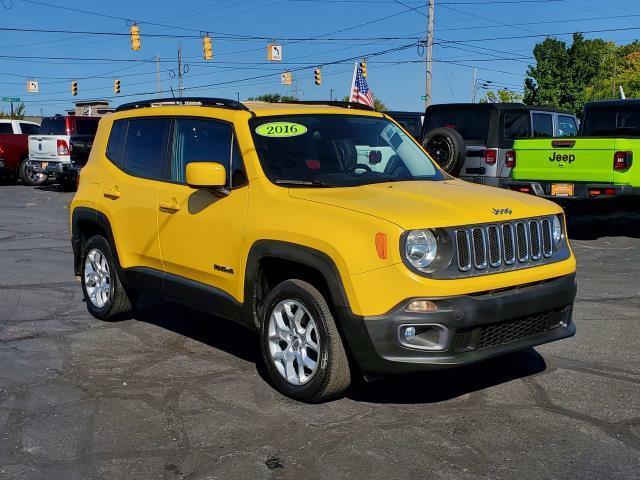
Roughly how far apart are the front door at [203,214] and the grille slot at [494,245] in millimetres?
1596

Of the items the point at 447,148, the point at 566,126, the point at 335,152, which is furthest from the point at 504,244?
the point at 566,126

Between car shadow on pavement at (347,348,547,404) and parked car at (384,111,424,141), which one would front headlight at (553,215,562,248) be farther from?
parked car at (384,111,424,141)

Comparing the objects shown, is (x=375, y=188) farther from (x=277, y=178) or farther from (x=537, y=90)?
(x=537, y=90)

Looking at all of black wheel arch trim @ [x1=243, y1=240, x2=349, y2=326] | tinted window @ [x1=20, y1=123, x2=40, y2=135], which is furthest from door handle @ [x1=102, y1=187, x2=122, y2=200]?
tinted window @ [x1=20, y1=123, x2=40, y2=135]

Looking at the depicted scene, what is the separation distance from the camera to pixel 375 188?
4.79m

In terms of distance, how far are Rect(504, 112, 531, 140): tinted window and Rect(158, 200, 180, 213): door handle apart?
9370 mm

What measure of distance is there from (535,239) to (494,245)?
1.36 ft

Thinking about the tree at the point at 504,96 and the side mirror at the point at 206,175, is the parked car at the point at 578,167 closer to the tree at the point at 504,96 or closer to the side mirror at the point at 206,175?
the side mirror at the point at 206,175

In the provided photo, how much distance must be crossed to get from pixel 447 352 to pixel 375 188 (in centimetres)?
123

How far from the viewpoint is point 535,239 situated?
4.57 metres

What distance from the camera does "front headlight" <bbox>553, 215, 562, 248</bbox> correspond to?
15.7 feet

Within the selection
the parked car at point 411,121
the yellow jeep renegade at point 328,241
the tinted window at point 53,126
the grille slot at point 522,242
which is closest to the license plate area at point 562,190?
the yellow jeep renegade at point 328,241

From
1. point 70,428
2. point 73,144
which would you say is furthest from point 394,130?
point 73,144

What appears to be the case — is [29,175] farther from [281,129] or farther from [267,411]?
[267,411]
